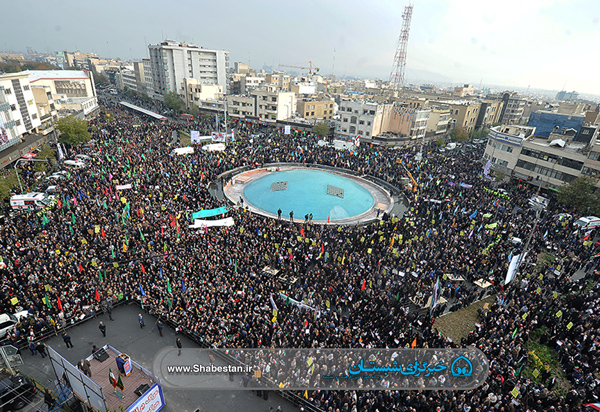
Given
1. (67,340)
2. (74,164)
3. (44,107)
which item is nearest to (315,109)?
(44,107)

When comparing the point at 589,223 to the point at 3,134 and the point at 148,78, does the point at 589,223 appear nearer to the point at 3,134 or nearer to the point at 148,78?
the point at 3,134

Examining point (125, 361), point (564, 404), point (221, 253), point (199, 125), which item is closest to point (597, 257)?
point (564, 404)

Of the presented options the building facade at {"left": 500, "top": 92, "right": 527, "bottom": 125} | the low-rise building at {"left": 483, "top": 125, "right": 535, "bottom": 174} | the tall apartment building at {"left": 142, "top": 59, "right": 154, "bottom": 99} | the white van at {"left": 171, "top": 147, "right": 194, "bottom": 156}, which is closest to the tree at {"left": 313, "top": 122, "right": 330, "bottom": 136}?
the white van at {"left": 171, "top": 147, "right": 194, "bottom": 156}

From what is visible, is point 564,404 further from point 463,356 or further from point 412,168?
point 412,168

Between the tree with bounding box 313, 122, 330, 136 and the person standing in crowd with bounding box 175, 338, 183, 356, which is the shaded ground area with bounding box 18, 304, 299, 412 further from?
the tree with bounding box 313, 122, 330, 136

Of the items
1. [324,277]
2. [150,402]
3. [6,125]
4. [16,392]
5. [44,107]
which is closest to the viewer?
A: [16,392]

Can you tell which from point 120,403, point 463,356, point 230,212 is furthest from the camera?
point 230,212

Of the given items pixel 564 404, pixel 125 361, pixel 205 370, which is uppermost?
pixel 125 361
